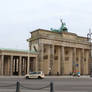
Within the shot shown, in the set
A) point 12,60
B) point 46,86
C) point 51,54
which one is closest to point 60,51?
point 51,54

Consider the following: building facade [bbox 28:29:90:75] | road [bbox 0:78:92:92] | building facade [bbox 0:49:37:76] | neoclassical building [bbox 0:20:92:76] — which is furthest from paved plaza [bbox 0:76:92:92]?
building facade [bbox 28:29:90:75]

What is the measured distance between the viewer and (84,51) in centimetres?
8231

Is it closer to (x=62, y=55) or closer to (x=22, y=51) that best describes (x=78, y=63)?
(x=62, y=55)

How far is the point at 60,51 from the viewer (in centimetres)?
7281

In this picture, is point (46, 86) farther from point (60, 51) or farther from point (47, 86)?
point (60, 51)

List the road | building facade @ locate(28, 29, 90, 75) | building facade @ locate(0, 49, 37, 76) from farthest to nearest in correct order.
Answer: building facade @ locate(28, 29, 90, 75) → building facade @ locate(0, 49, 37, 76) → the road

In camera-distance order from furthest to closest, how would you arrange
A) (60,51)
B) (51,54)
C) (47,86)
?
1. (60,51)
2. (51,54)
3. (47,86)

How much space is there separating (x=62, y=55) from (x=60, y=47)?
3203 mm

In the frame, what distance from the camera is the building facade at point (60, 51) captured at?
6625 centimetres

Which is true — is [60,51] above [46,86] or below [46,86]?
above

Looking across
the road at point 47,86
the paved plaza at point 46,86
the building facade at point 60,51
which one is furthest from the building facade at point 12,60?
the road at point 47,86

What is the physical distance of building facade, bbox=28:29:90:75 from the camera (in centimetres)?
6625

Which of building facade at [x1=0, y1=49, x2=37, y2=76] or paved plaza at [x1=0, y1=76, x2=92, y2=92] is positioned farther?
building facade at [x1=0, y1=49, x2=37, y2=76]

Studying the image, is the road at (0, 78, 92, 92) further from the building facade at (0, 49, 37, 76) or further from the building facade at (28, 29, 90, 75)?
the building facade at (28, 29, 90, 75)
